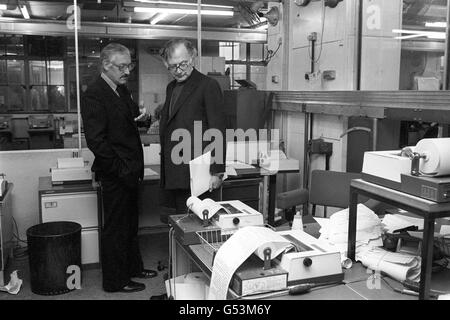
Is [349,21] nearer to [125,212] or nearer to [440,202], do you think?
[125,212]

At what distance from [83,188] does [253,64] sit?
494cm

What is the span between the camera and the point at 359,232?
5.73 ft

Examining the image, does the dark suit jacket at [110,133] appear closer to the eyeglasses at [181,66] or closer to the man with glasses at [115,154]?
the man with glasses at [115,154]

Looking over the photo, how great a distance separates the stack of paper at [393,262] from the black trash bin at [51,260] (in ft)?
6.53

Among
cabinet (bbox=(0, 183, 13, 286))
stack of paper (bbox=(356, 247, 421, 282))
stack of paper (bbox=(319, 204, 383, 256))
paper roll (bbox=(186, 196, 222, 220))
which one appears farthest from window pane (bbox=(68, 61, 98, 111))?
stack of paper (bbox=(356, 247, 421, 282))

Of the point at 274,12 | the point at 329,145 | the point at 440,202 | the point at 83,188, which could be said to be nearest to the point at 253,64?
the point at 274,12

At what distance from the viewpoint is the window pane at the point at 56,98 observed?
830cm

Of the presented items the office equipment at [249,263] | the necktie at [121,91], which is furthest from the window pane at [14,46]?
the office equipment at [249,263]

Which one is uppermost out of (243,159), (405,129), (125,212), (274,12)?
(274,12)

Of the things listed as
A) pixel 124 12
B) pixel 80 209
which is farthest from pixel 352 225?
pixel 124 12

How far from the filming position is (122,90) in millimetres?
2852

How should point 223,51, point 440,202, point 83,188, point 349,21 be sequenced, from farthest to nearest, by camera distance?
point 223,51 < point 349,21 < point 83,188 < point 440,202

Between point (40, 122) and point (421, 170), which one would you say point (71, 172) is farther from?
point (40, 122)

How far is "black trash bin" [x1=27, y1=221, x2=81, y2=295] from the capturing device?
2.84 metres
